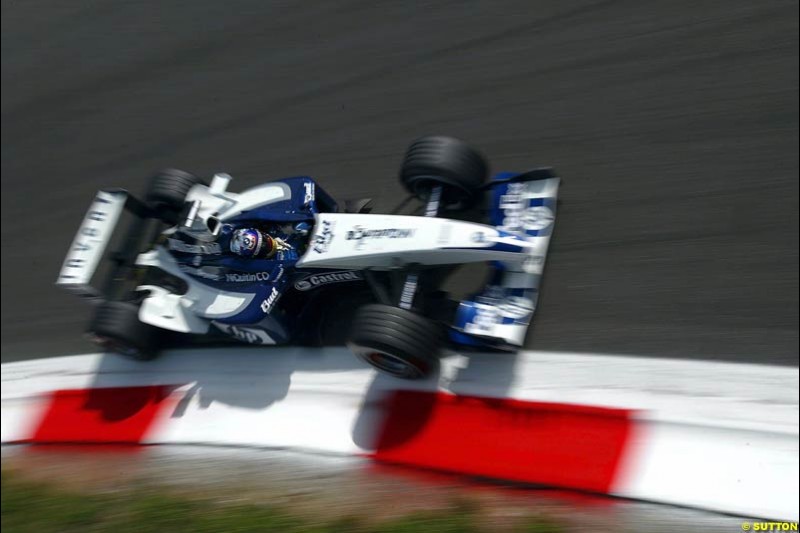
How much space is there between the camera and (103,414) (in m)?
4.86

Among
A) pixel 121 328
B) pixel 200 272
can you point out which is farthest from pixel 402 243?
pixel 121 328

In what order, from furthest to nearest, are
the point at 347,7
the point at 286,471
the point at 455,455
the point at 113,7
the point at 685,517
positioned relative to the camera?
the point at 113,7, the point at 347,7, the point at 286,471, the point at 455,455, the point at 685,517

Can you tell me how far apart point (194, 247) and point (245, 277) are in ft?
1.60

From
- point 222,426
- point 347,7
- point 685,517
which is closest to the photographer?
point 685,517

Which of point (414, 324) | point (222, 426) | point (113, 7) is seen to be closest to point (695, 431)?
point (414, 324)

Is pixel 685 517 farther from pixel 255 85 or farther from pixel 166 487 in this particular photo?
pixel 255 85

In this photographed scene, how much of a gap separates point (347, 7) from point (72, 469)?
4205 mm

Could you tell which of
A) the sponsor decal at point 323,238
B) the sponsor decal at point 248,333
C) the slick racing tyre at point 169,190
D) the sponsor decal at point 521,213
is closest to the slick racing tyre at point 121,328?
the sponsor decal at point 248,333

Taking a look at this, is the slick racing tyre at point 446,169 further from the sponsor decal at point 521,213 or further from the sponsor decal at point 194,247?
the sponsor decal at point 194,247

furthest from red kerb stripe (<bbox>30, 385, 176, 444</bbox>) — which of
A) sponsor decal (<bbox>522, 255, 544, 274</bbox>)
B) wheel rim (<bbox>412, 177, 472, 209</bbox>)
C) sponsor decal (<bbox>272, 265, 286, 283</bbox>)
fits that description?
sponsor decal (<bbox>522, 255, 544, 274</bbox>)

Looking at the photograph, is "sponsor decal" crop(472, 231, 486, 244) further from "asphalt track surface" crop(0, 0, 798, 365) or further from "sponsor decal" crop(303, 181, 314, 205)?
"sponsor decal" crop(303, 181, 314, 205)

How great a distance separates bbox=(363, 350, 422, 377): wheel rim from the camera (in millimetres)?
3553

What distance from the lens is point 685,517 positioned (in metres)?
3.23

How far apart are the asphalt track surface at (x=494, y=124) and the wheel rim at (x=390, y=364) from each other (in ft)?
2.59
